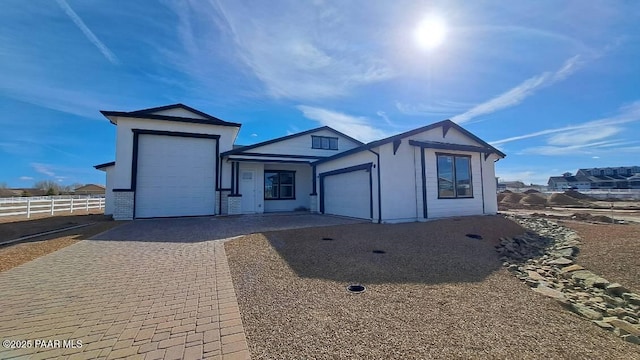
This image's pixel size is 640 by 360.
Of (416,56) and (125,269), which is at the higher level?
(416,56)

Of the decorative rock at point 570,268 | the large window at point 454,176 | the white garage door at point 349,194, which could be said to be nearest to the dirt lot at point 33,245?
the white garage door at point 349,194

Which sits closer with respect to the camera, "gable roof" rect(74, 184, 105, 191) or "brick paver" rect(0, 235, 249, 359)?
"brick paver" rect(0, 235, 249, 359)

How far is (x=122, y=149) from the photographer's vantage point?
1303 centimetres

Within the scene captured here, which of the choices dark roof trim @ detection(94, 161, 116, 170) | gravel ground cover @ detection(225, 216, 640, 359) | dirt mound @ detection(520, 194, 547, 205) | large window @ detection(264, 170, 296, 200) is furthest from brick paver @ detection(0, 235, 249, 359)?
dirt mound @ detection(520, 194, 547, 205)

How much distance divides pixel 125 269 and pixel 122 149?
1092cm

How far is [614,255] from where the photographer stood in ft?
18.7

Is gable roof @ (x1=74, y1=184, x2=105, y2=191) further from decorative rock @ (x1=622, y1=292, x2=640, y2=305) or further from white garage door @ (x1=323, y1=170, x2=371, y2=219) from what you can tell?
Answer: decorative rock @ (x1=622, y1=292, x2=640, y2=305)

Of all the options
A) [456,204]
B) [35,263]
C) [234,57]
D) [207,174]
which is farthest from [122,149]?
[456,204]

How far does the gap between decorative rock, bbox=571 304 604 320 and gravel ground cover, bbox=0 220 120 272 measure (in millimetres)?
9718

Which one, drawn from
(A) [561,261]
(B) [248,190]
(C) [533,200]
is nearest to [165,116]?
(B) [248,190]

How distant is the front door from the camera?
15312 millimetres

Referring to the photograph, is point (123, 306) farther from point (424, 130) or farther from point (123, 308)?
point (424, 130)

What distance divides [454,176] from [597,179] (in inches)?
2636

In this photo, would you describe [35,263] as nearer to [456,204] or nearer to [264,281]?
[264,281]
